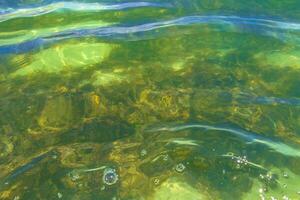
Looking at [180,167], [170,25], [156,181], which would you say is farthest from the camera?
[170,25]

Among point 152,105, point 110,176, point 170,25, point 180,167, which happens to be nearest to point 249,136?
point 180,167

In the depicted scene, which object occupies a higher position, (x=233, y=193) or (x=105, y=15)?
(x=105, y=15)

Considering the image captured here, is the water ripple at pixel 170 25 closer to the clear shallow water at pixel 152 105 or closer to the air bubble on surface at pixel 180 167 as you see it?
the clear shallow water at pixel 152 105

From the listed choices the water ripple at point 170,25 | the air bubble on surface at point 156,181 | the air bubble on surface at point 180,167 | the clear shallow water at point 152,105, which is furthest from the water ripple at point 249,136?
the water ripple at point 170,25

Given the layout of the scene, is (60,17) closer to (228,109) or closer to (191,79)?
(191,79)

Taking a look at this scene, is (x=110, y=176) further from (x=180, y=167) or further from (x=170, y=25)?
(x=170, y=25)

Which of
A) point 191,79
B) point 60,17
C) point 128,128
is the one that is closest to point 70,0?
point 60,17

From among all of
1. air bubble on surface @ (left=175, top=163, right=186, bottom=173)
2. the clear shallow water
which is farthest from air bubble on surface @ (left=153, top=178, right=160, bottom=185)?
air bubble on surface @ (left=175, top=163, right=186, bottom=173)
